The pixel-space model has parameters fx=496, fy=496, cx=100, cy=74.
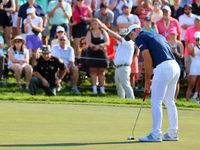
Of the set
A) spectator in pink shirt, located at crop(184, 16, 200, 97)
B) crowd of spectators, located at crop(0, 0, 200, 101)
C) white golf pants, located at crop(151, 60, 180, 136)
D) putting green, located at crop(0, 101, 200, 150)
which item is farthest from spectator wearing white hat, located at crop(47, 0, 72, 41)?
white golf pants, located at crop(151, 60, 180, 136)

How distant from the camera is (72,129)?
7262 millimetres

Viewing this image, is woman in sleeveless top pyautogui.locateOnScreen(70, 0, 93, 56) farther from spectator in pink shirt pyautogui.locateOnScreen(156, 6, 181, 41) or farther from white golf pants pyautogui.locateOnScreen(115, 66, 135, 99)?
white golf pants pyautogui.locateOnScreen(115, 66, 135, 99)

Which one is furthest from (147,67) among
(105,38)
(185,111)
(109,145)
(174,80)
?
(105,38)

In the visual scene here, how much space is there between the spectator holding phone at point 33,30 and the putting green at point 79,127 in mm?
4181

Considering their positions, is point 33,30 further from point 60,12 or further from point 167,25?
point 167,25

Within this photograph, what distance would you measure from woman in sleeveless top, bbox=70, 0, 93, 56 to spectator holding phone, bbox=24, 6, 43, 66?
1.26 m

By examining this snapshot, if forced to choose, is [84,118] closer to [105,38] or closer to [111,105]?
[111,105]

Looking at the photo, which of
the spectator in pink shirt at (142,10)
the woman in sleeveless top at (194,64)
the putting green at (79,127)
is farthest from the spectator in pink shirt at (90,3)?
the putting green at (79,127)

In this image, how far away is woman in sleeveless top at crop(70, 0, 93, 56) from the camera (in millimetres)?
15500

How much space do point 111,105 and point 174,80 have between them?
3972 mm

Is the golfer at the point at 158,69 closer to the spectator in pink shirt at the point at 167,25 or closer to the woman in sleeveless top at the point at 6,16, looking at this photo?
the spectator in pink shirt at the point at 167,25

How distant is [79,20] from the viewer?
15.6m

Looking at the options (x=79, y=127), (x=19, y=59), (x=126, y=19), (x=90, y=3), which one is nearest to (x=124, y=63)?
(x=126, y=19)

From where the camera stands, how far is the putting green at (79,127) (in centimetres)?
599
